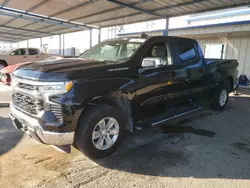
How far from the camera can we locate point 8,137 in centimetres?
429

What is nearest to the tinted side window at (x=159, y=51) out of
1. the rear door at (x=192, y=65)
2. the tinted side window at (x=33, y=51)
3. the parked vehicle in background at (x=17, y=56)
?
the rear door at (x=192, y=65)

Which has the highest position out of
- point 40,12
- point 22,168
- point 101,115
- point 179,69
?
point 40,12

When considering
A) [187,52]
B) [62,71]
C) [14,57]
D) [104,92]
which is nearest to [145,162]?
[104,92]

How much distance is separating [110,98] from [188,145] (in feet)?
5.88

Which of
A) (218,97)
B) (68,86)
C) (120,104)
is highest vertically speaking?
(68,86)

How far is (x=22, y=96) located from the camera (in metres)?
3.41

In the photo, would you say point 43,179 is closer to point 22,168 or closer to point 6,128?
point 22,168

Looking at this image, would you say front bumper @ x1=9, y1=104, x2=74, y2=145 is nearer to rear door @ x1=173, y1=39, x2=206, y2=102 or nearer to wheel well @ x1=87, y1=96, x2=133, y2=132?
wheel well @ x1=87, y1=96, x2=133, y2=132

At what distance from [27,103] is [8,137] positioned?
56.9 inches

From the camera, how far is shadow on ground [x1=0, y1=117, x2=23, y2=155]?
3.87m

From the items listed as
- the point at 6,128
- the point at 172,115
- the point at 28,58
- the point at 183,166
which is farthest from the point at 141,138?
the point at 28,58

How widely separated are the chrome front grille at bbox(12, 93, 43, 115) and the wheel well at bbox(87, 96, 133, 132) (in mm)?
700

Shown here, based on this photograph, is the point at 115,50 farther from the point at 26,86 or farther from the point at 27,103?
the point at 27,103

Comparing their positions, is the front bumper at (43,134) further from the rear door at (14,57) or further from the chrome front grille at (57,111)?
the rear door at (14,57)
